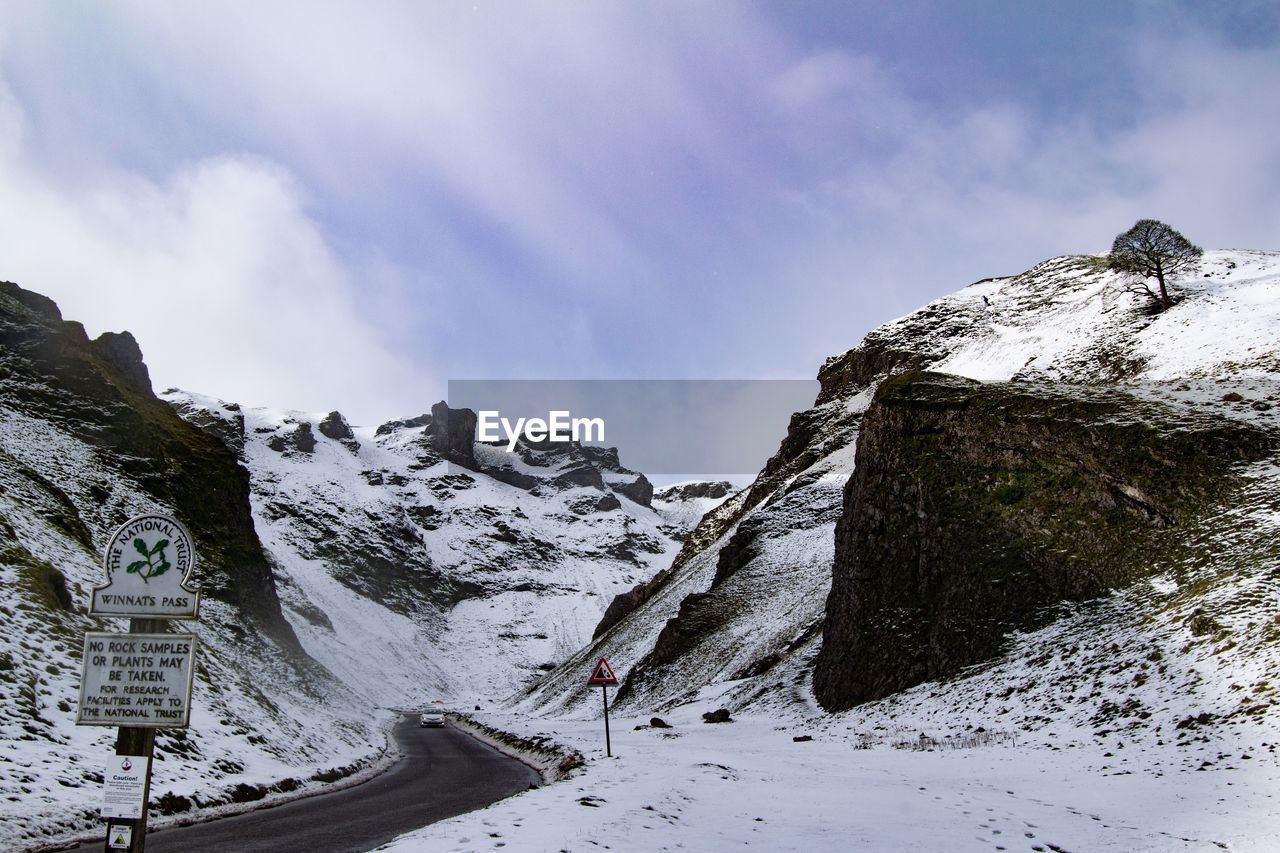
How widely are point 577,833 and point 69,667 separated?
1510cm

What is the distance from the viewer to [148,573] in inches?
280

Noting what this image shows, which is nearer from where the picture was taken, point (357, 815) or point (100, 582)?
point (357, 815)

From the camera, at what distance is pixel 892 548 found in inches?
1437

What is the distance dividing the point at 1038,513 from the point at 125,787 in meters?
32.7

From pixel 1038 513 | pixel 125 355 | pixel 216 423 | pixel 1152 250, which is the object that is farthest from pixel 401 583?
pixel 1038 513

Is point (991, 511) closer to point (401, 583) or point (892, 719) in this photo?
point (892, 719)

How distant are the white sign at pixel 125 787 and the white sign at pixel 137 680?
33 centimetres

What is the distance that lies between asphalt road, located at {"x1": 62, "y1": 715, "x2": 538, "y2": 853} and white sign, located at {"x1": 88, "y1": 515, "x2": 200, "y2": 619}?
5081mm

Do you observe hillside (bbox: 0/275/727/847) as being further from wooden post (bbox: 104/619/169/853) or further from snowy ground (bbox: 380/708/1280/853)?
snowy ground (bbox: 380/708/1280/853)

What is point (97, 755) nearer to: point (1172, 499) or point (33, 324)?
point (1172, 499)

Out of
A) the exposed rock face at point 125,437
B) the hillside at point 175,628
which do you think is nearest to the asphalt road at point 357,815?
the hillside at point 175,628

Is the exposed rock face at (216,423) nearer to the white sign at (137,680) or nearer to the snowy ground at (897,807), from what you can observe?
the snowy ground at (897,807)

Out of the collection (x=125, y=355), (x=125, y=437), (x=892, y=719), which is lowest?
(x=892, y=719)

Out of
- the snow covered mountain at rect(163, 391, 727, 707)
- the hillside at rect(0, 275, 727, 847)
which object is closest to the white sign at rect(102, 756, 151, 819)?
the hillside at rect(0, 275, 727, 847)
